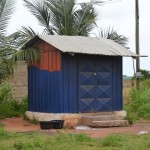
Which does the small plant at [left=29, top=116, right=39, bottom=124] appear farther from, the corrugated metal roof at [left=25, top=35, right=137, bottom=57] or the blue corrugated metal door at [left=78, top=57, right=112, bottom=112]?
the corrugated metal roof at [left=25, top=35, right=137, bottom=57]

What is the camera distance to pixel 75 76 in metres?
15.8

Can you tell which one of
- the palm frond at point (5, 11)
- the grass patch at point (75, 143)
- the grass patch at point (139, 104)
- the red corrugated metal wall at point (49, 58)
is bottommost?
the grass patch at point (75, 143)

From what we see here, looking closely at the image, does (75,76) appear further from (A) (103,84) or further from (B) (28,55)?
(B) (28,55)

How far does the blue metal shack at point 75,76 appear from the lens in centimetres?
1566

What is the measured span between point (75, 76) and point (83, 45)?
1.26 m

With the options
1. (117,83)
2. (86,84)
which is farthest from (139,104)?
(86,84)

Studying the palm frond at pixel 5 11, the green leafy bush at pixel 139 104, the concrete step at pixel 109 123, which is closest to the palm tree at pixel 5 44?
the palm frond at pixel 5 11

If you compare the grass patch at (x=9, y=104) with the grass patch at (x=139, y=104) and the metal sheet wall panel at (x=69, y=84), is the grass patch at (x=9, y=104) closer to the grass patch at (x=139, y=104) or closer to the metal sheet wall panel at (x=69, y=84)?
the metal sheet wall panel at (x=69, y=84)

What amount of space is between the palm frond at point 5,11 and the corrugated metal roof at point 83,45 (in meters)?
1.09

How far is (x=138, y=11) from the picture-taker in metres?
24.5

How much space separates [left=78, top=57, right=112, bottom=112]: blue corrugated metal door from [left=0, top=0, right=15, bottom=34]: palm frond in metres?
3.02

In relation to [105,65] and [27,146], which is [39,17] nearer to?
[105,65]

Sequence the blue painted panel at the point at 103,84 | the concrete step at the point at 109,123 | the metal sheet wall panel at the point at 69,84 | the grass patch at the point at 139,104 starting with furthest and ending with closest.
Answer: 1. the grass patch at the point at 139,104
2. the blue painted panel at the point at 103,84
3. the metal sheet wall panel at the point at 69,84
4. the concrete step at the point at 109,123

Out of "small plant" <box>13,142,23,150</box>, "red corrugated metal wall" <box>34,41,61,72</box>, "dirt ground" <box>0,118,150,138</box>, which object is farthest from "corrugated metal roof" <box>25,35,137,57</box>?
"small plant" <box>13,142,23,150</box>
